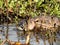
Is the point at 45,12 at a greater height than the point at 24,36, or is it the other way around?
the point at 45,12

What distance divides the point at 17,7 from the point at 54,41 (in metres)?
0.72

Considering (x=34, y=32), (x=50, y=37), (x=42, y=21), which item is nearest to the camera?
(x=42, y=21)

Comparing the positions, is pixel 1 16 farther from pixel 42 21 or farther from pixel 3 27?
pixel 42 21

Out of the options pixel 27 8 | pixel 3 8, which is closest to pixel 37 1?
pixel 27 8

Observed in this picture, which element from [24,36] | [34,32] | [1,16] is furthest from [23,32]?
[1,16]

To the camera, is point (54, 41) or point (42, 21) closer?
point (42, 21)

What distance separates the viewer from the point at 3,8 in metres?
3.18

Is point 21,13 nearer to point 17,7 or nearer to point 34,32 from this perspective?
point 17,7

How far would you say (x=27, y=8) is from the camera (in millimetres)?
3168

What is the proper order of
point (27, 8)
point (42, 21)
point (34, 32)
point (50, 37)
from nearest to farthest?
point (42, 21) → point (34, 32) → point (50, 37) → point (27, 8)

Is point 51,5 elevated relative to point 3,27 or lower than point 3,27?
elevated

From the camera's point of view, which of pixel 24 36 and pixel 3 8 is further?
pixel 3 8

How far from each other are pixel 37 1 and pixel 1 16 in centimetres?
58

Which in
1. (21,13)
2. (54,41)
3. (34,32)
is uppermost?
(21,13)
